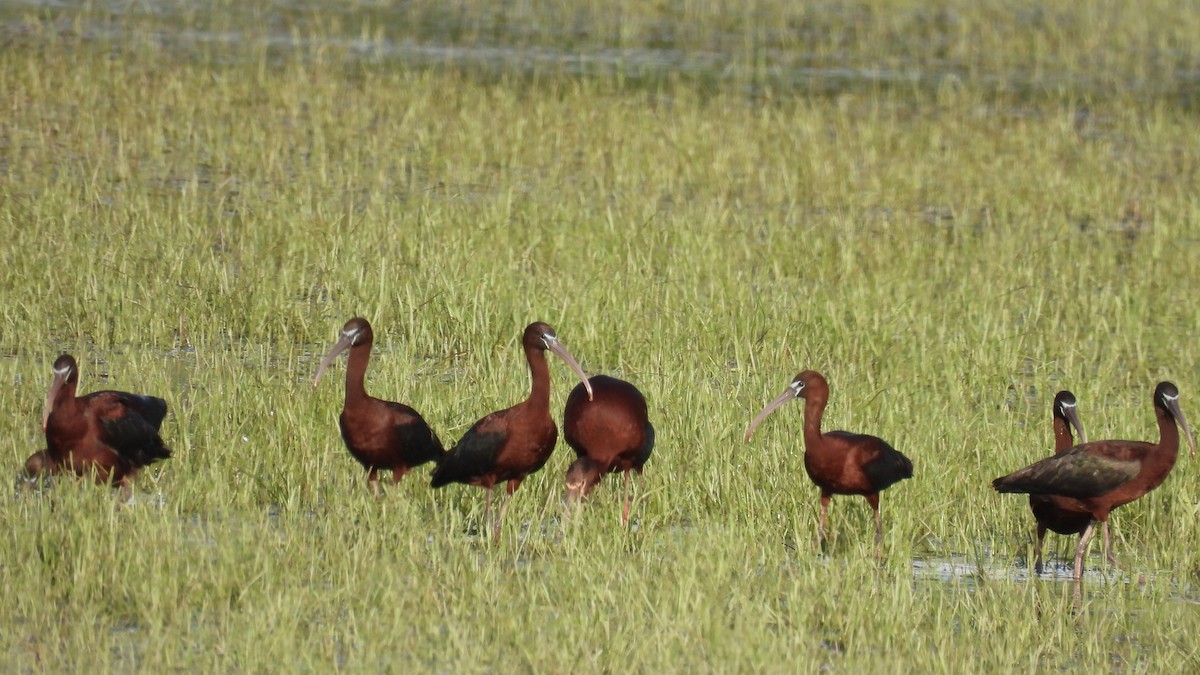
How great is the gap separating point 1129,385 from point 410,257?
4107 mm

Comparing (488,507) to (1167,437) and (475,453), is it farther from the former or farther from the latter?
(1167,437)

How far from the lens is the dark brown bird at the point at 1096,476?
21.1 ft

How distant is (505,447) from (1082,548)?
2146 millimetres

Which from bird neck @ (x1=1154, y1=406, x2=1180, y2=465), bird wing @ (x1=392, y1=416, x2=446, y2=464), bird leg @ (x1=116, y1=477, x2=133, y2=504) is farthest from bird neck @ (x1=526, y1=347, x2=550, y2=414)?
bird neck @ (x1=1154, y1=406, x2=1180, y2=465)

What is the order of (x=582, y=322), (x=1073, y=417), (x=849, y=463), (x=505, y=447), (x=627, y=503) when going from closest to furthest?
(x=849, y=463) < (x=505, y=447) < (x=627, y=503) < (x=1073, y=417) < (x=582, y=322)

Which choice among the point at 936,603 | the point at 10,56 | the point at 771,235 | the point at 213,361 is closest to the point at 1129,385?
the point at 771,235

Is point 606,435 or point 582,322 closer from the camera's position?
point 606,435

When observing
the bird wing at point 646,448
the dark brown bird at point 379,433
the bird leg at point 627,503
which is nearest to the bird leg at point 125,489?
the dark brown bird at point 379,433

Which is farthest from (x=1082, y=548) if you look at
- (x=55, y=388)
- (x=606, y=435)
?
(x=55, y=388)

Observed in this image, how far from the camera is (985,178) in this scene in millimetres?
14383

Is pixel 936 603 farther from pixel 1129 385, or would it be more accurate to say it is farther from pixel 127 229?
pixel 127 229

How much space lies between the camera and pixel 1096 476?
254 inches

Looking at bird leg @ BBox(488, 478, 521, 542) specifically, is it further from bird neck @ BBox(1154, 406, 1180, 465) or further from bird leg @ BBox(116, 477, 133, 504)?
bird neck @ BBox(1154, 406, 1180, 465)

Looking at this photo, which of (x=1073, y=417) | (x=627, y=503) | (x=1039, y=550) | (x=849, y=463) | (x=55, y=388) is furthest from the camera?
(x=1073, y=417)
